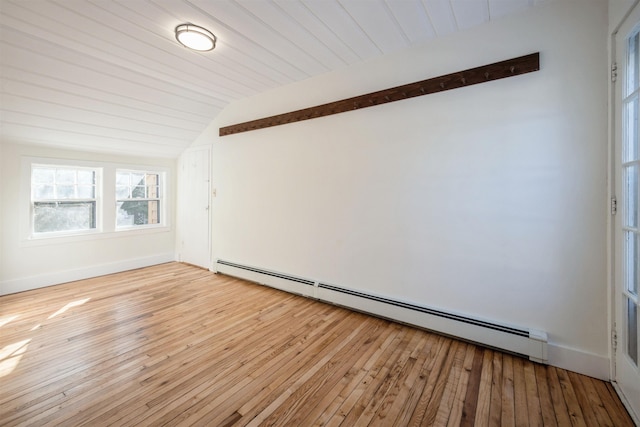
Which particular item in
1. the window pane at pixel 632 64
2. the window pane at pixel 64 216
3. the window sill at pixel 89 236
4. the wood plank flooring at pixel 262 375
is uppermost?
the window pane at pixel 632 64

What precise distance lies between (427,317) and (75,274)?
4772 millimetres

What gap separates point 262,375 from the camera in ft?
6.09

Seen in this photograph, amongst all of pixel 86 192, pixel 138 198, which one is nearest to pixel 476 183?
pixel 138 198

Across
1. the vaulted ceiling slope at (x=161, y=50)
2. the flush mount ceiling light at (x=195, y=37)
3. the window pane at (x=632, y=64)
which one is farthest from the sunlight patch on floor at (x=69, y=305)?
the window pane at (x=632, y=64)

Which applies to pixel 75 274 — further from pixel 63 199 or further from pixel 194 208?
pixel 194 208

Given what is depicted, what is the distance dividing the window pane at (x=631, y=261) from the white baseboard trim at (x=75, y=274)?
5811 mm

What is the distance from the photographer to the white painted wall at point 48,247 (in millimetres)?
3326

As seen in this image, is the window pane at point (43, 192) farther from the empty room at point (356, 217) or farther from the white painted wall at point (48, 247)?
the white painted wall at point (48, 247)

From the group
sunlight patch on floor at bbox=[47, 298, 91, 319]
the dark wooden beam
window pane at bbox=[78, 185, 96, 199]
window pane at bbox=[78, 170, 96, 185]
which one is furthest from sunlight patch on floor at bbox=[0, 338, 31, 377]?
the dark wooden beam

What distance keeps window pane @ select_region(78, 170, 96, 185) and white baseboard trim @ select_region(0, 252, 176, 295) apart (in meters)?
1.29

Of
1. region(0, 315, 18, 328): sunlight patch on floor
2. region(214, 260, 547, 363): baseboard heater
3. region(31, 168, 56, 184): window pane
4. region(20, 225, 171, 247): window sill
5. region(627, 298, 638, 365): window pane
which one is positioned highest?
region(31, 168, 56, 184): window pane

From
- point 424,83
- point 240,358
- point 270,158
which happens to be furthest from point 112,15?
point 240,358

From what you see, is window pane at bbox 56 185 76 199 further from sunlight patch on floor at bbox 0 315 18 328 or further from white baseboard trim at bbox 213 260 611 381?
white baseboard trim at bbox 213 260 611 381

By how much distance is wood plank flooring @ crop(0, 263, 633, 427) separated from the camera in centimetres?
152
